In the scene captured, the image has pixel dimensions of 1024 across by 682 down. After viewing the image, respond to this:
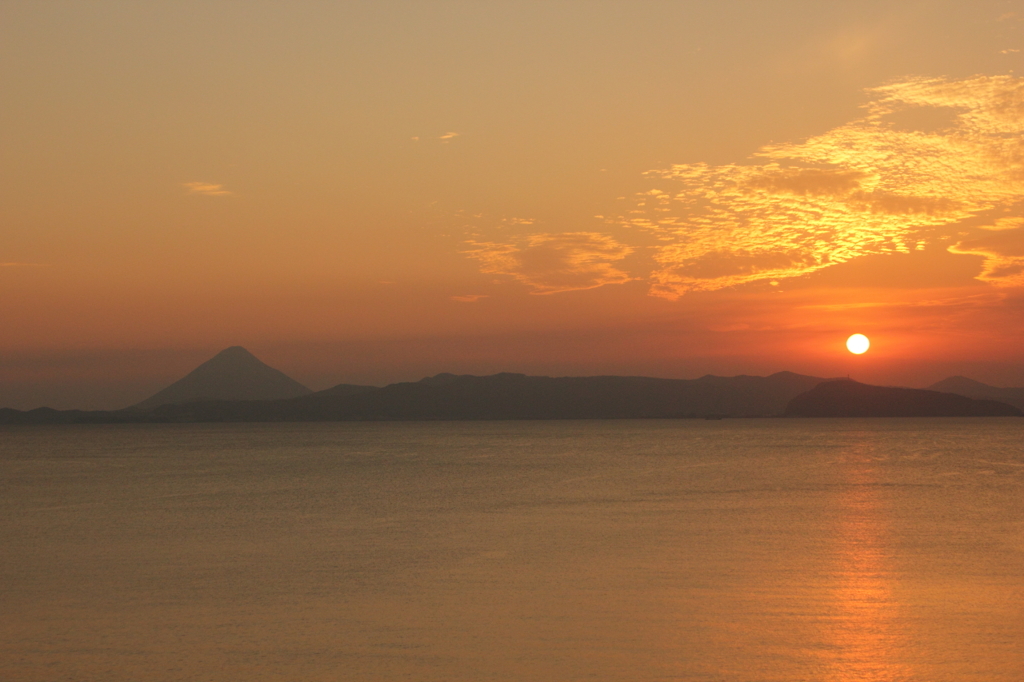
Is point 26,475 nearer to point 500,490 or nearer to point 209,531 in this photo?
point 500,490

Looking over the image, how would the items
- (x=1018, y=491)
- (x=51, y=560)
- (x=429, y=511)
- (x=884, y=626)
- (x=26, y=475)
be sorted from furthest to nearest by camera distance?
(x=26, y=475) < (x=1018, y=491) < (x=429, y=511) < (x=51, y=560) < (x=884, y=626)

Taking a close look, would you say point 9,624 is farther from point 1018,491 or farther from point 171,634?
point 1018,491

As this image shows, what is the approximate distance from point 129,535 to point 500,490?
18.9 meters

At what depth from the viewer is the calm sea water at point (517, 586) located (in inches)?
484

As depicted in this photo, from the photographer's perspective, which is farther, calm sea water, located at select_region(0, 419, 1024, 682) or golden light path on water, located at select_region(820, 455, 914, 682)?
calm sea water, located at select_region(0, 419, 1024, 682)

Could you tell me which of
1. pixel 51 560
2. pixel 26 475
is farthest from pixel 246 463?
pixel 51 560

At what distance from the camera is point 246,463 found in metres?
71.6

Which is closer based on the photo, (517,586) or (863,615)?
(863,615)

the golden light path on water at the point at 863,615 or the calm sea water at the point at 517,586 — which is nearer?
the golden light path on water at the point at 863,615

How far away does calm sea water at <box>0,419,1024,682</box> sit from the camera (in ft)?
40.3

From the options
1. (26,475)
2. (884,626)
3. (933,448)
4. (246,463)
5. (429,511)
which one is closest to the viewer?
(884,626)

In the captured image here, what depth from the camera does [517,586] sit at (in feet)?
57.8

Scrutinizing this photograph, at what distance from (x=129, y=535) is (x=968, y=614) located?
2218 centimetres

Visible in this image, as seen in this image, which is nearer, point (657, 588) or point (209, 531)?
point (657, 588)
